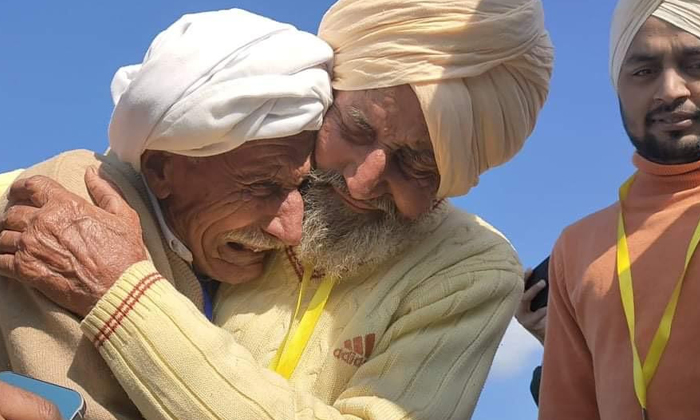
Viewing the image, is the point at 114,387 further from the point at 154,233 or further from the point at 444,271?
the point at 444,271

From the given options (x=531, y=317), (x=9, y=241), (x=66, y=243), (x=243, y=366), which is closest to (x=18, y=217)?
(x=9, y=241)

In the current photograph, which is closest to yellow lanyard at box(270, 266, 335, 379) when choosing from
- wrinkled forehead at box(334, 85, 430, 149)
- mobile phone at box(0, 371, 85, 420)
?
wrinkled forehead at box(334, 85, 430, 149)

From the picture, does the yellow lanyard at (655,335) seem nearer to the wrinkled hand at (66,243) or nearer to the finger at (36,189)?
the wrinkled hand at (66,243)

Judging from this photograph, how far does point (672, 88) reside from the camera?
264 cm

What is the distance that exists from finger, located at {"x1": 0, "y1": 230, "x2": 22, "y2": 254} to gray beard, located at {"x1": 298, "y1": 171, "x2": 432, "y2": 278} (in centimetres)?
81

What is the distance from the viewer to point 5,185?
116 inches

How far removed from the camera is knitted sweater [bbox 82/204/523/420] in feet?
7.73

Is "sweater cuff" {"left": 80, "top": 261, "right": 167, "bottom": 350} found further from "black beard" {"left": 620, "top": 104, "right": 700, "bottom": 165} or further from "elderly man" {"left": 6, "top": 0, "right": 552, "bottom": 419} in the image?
"black beard" {"left": 620, "top": 104, "right": 700, "bottom": 165}

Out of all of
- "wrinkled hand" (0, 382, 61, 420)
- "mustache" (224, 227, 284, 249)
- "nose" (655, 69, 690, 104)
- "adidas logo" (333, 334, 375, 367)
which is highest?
"nose" (655, 69, 690, 104)

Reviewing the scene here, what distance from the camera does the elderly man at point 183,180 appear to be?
7.91 ft

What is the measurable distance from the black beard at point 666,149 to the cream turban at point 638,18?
208 millimetres

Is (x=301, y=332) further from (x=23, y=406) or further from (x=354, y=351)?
(x=23, y=406)

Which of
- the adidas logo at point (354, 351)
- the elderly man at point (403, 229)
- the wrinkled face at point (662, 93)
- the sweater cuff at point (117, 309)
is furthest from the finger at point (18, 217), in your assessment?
the wrinkled face at point (662, 93)

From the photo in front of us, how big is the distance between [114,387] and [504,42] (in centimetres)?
148
